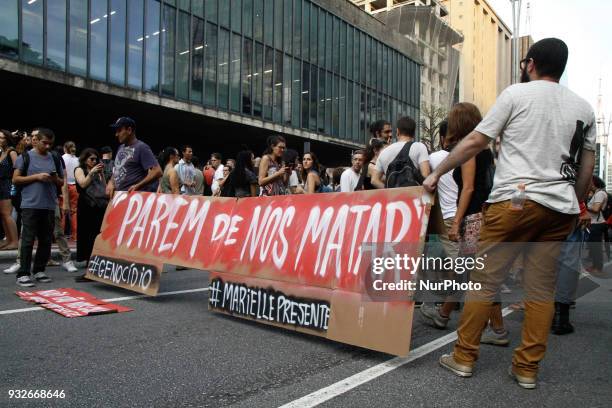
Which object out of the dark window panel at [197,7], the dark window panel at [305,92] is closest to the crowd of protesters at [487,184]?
the dark window panel at [197,7]

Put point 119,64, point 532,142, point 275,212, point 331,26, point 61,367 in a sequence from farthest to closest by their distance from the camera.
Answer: point 331,26
point 119,64
point 275,212
point 61,367
point 532,142

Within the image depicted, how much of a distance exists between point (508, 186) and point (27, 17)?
61.0 ft

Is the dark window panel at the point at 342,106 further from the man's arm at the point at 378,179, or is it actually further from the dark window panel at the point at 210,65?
the man's arm at the point at 378,179

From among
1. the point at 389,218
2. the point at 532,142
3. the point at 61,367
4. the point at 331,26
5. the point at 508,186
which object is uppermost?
the point at 331,26

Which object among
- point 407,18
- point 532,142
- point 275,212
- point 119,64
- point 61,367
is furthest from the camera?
point 407,18

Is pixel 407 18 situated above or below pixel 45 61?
above

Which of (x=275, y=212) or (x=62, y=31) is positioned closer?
Result: (x=275, y=212)

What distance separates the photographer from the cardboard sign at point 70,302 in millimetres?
4539

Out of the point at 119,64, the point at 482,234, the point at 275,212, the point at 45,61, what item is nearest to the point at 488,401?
the point at 482,234

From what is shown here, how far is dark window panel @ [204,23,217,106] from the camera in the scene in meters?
23.8

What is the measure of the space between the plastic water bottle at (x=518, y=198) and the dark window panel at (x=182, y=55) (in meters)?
21.2

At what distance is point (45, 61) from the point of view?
17.4m

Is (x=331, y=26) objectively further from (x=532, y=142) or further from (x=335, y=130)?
(x=532, y=142)

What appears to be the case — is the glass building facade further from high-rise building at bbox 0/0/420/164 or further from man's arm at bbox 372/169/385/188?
man's arm at bbox 372/169/385/188
